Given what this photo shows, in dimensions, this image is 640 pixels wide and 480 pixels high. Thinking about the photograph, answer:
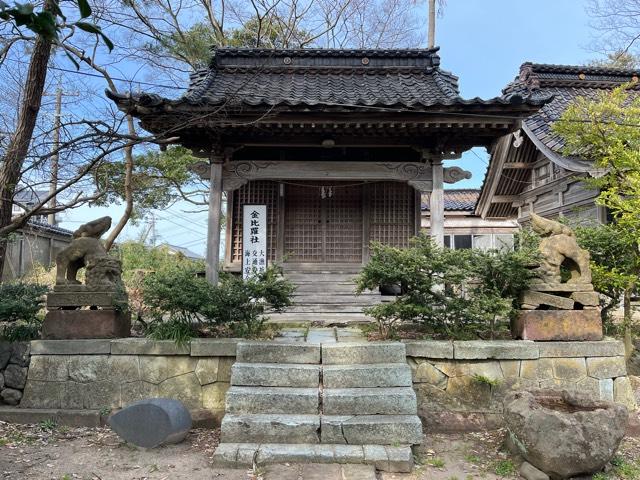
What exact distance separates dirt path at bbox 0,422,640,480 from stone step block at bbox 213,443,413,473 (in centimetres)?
7

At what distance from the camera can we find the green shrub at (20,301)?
4.98 m

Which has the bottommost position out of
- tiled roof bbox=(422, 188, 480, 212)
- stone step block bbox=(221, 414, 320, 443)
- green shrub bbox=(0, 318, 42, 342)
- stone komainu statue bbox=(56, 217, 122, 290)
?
stone step block bbox=(221, 414, 320, 443)

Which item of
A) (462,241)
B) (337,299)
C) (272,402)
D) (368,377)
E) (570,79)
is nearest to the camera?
(272,402)

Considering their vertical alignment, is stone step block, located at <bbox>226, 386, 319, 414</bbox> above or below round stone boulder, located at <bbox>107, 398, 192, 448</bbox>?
above

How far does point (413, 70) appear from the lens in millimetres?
9781

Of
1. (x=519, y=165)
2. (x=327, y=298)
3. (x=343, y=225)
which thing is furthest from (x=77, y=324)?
(x=519, y=165)

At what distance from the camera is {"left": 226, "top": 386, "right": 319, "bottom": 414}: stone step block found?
408 cm

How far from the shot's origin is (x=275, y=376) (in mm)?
4355

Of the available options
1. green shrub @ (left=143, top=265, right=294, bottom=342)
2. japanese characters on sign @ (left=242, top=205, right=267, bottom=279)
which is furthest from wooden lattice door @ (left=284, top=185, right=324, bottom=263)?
green shrub @ (left=143, top=265, right=294, bottom=342)

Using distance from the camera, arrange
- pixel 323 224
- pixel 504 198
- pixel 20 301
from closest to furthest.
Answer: pixel 20 301, pixel 323 224, pixel 504 198

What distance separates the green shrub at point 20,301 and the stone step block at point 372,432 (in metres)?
3.76

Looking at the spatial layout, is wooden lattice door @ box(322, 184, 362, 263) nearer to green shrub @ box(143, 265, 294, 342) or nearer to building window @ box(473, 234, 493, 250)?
green shrub @ box(143, 265, 294, 342)

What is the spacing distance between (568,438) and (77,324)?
4908mm

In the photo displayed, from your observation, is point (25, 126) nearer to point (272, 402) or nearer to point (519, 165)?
point (272, 402)
